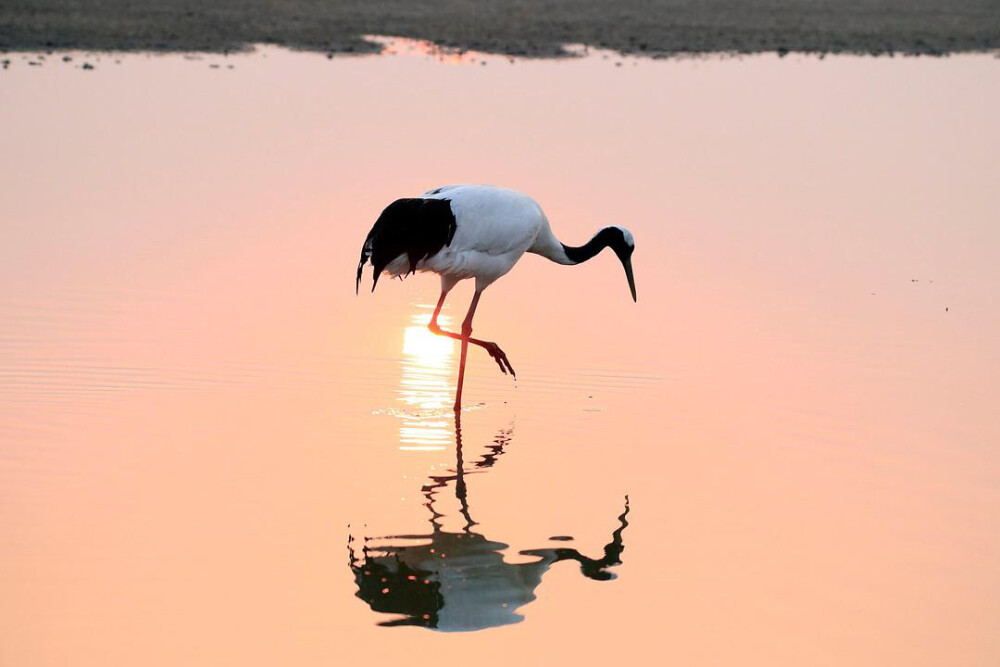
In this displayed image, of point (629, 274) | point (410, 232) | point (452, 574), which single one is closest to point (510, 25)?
point (629, 274)

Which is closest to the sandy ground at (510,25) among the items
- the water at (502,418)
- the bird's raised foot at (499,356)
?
the water at (502,418)

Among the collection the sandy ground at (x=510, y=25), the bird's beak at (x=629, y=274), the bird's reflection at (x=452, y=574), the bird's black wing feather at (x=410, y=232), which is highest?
the sandy ground at (x=510, y=25)

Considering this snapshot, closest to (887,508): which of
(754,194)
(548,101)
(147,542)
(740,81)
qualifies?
(147,542)

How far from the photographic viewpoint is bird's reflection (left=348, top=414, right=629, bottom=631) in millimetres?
5512

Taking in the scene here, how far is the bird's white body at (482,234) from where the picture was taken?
879cm

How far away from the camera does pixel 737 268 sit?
38.2 ft

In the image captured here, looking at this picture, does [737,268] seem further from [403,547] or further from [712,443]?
[403,547]

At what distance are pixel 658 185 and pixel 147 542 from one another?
9.73 meters

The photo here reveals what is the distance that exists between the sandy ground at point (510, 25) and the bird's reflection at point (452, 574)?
20129 mm

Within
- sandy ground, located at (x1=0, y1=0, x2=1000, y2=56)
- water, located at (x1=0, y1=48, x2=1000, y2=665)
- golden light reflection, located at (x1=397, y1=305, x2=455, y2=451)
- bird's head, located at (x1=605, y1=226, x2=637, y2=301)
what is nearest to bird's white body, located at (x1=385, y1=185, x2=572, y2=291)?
golden light reflection, located at (x1=397, y1=305, x2=455, y2=451)

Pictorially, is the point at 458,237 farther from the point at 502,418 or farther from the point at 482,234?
the point at 502,418

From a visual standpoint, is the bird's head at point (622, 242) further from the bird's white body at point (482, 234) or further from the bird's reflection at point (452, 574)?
the bird's reflection at point (452, 574)

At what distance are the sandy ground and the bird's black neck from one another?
16.8 meters

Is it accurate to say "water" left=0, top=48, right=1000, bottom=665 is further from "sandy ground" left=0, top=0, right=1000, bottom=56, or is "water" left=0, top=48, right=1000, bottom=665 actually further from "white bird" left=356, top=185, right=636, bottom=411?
"sandy ground" left=0, top=0, right=1000, bottom=56
